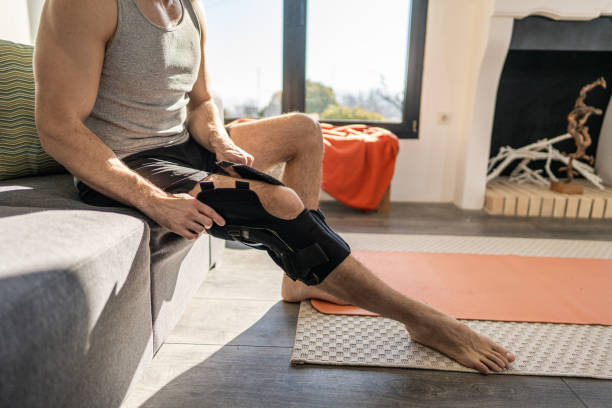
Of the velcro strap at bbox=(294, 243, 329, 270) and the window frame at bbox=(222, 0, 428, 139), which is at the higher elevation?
the window frame at bbox=(222, 0, 428, 139)

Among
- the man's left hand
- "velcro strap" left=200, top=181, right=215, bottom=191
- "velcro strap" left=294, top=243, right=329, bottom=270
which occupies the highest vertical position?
the man's left hand

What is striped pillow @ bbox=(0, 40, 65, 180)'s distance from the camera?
44.4 inches

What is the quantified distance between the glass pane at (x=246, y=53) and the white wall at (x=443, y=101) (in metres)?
0.97

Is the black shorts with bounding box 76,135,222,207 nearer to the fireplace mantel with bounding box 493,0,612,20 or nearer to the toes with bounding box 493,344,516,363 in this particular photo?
the toes with bounding box 493,344,516,363

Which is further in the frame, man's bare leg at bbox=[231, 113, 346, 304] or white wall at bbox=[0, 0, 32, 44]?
white wall at bbox=[0, 0, 32, 44]

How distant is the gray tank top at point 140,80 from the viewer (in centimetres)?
91

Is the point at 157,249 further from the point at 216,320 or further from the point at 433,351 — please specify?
the point at 433,351

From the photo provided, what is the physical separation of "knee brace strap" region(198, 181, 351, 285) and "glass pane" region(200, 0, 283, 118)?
215cm

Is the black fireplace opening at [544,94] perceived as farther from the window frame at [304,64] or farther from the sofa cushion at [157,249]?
the sofa cushion at [157,249]

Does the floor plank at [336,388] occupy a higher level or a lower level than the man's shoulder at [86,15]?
lower

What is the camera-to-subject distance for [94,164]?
83 centimetres

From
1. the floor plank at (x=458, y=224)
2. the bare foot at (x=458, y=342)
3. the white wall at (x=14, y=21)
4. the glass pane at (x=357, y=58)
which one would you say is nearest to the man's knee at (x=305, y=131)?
the bare foot at (x=458, y=342)

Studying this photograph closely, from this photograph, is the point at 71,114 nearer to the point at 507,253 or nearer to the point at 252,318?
the point at 252,318

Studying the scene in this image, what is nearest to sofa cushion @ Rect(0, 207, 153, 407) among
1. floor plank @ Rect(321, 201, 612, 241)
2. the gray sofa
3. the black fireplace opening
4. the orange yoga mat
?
the gray sofa
